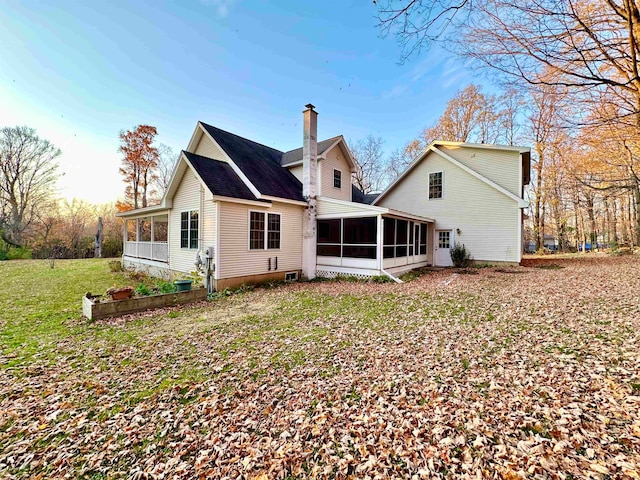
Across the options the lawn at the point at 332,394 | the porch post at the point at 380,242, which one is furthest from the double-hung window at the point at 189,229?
the porch post at the point at 380,242

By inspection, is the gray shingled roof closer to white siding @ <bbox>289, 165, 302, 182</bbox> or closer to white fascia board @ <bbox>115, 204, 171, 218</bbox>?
white siding @ <bbox>289, 165, 302, 182</bbox>

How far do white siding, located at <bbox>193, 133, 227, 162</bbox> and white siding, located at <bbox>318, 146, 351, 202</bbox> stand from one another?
15.7ft

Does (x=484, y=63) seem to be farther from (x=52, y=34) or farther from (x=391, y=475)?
(x=52, y=34)

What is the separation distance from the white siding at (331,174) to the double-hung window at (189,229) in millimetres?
5852

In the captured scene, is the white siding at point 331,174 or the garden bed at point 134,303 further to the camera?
the white siding at point 331,174

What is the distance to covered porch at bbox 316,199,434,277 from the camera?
36.9 feet

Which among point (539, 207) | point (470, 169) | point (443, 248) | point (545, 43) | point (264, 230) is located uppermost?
point (470, 169)

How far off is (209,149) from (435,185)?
41.4 feet

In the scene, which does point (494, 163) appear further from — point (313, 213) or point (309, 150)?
point (313, 213)

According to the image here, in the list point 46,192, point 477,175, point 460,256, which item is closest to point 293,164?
point 477,175

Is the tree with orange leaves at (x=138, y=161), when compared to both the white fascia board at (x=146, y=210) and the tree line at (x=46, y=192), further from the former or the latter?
the white fascia board at (x=146, y=210)

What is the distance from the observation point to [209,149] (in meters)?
13.1

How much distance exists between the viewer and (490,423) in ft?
8.65

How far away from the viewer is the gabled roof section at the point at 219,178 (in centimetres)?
969
